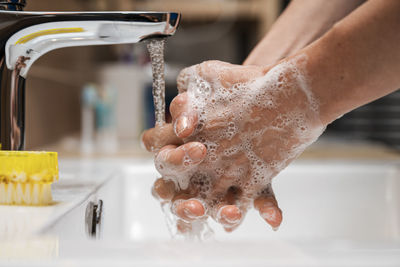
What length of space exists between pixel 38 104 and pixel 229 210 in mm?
615

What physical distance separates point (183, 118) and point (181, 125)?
1cm

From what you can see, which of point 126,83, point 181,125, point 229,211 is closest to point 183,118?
point 181,125

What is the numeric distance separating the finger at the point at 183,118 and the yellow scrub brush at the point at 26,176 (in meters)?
0.14

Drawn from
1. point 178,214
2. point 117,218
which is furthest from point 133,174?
point 178,214

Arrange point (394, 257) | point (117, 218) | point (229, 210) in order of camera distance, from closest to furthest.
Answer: point (394, 257) → point (229, 210) → point (117, 218)

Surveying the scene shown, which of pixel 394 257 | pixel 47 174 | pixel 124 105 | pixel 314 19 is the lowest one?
pixel 394 257

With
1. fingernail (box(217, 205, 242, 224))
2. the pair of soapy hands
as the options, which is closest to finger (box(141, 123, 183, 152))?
the pair of soapy hands

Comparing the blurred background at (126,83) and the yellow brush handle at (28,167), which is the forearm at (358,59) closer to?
the yellow brush handle at (28,167)

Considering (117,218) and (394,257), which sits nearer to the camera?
(394,257)

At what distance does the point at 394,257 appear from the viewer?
0.28 meters

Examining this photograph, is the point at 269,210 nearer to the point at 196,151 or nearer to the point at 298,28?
the point at 196,151

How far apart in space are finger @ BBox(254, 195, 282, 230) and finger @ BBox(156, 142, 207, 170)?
11 cm

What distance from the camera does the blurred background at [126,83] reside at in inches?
41.6

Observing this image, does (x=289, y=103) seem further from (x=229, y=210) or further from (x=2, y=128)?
(x=2, y=128)
